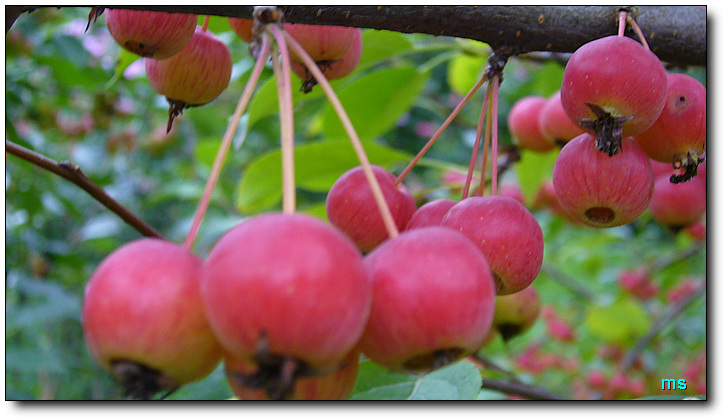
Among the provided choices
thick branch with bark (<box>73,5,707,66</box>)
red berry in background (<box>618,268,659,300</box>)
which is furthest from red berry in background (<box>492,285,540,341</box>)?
red berry in background (<box>618,268,659,300</box>)

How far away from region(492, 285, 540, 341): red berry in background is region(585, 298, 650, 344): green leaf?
3.73 ft

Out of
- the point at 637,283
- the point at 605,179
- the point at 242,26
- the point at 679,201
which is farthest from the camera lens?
the point at 637,283

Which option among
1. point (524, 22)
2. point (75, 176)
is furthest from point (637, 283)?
point (75, 176)

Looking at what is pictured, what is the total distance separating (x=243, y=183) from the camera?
146 centimetres

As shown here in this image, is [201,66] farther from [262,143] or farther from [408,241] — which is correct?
[262,143]

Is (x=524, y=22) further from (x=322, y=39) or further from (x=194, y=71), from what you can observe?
(x=194, y=71)

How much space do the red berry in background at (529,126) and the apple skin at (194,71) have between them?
76cm

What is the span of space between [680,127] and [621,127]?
5.3 inches

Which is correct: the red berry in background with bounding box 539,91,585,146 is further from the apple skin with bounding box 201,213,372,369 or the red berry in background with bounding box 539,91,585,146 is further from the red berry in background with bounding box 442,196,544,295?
the apple skin with bounding box 201,213,372,369

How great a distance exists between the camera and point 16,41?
208 centimetres

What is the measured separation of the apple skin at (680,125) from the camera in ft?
2.67

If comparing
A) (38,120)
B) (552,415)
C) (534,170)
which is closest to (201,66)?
(552,415)

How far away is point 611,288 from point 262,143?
1.87 metres

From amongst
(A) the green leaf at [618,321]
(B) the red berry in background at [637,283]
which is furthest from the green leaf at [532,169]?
(B) the red berry in background at [637,283]
